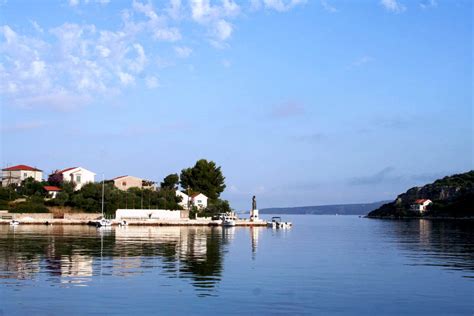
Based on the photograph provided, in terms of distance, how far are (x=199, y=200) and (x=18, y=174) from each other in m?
41.6

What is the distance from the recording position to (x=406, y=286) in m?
29.2

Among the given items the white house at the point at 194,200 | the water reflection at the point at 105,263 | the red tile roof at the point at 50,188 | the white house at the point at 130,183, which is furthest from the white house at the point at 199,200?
the water reflection at the point at 105,263

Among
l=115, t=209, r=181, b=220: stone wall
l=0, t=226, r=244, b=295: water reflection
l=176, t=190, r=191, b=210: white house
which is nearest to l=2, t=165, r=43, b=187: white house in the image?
l=115, t=209, r=181, b=220: stone wall

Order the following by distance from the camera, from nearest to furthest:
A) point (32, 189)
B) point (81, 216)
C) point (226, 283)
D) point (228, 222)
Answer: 1. point (226, 283)
2. point (81, 216)
3. point (228, 222)
4. point (32, 189)

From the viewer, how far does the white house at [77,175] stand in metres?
125

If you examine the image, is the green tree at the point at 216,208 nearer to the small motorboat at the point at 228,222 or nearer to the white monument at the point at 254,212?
the white monument at the point at 254,212

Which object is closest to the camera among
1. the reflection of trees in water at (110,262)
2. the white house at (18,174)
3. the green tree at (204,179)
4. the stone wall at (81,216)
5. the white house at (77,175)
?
the reflection of trees in water at (110,262)

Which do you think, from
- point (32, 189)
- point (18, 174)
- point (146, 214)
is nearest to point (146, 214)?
point (146, 214)

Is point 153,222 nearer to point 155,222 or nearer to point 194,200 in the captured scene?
point 155,222

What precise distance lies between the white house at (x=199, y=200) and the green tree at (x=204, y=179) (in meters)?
9.75

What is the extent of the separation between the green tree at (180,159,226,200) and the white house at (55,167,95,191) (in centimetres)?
2824

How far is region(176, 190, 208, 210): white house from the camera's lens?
13150cm

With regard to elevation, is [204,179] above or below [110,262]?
above

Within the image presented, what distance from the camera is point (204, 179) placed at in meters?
147
